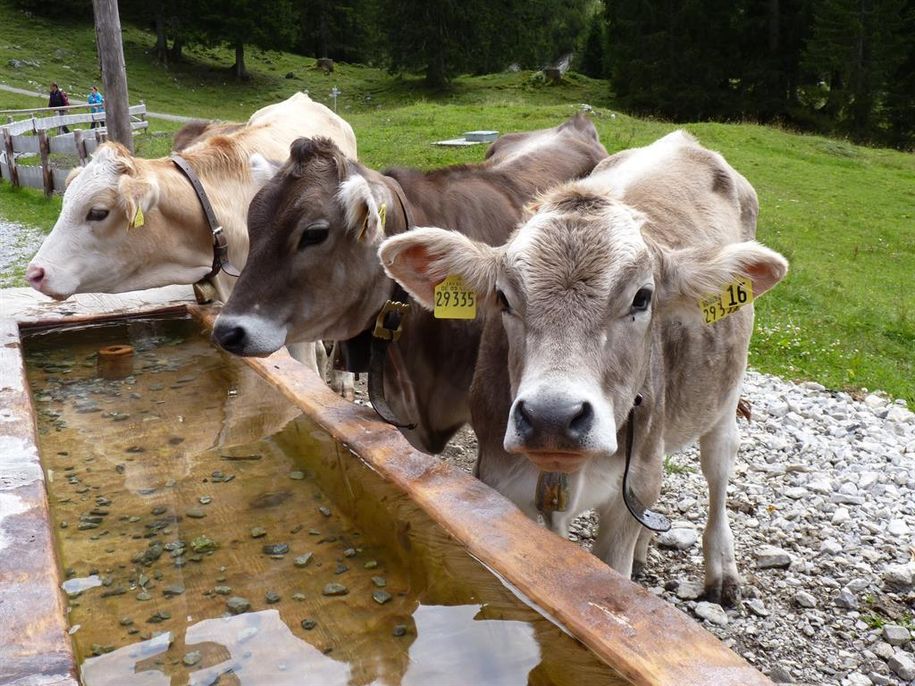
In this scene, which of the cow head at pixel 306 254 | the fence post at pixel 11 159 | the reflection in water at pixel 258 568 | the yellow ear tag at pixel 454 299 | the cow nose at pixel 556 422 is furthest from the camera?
the fence post at pixel 11 159

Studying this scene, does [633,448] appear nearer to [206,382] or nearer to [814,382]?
[206,382]

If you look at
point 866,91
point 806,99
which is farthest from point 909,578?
point 806,99

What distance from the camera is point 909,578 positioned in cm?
404

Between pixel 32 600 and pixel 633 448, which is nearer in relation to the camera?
pixel 32 600

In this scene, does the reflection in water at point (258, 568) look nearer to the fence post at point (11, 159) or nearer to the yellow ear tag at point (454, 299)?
the yellow ear tag at point (454, 299)

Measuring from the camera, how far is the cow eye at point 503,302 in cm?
288

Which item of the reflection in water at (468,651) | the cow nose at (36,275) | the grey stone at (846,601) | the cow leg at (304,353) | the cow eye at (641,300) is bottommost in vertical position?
the grey stone at (846,601)

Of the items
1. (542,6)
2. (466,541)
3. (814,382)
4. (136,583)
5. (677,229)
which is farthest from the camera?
(542,6)

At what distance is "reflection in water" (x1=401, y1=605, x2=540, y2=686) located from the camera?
7.80ft

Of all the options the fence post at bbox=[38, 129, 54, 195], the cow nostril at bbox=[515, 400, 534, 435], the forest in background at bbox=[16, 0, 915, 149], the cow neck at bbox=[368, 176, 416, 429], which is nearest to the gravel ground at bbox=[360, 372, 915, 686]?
the cow neck at bbox=[368, 176, 416, 429]

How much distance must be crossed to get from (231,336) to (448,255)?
1.21 m

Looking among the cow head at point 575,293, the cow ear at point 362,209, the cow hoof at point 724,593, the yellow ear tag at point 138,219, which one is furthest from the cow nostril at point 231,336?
the cow hoof at point 724,593

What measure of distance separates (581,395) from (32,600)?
1590 mm

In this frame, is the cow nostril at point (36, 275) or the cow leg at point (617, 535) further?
the cow nostril at point (36, 275)
